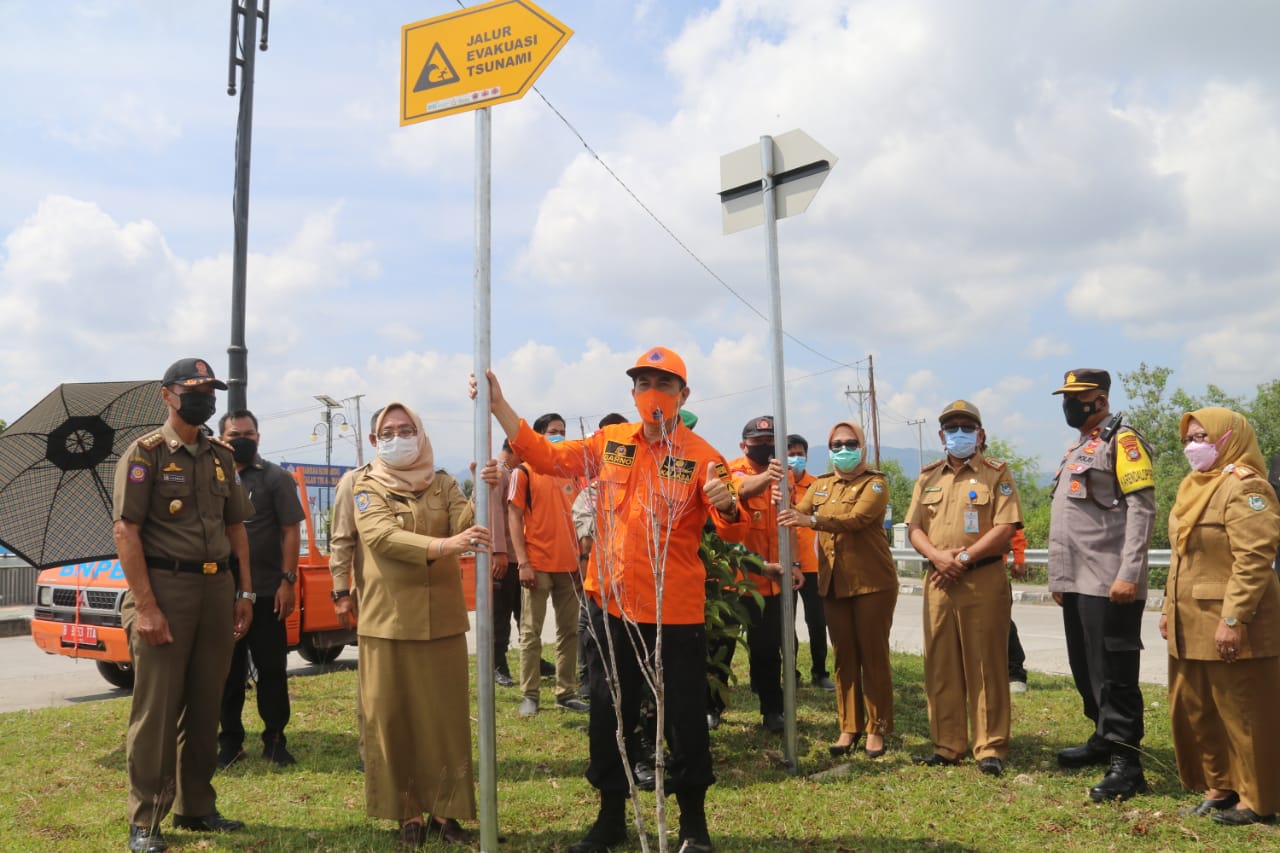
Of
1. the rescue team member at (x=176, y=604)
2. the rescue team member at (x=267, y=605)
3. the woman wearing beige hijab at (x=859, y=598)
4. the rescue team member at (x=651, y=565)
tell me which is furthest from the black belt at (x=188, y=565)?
the woman wearing beige hijab at (x=859, y=598)

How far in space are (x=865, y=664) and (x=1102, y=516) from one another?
67.8 inches

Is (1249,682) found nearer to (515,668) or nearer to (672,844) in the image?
(672,844)

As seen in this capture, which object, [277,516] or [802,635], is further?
[802,635]

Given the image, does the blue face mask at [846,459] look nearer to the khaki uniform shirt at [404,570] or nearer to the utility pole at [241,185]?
the khaki uniform shirt at [404,570]

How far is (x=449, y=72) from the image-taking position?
390 cm

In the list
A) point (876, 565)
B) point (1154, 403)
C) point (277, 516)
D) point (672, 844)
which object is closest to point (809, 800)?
point (672, 844)

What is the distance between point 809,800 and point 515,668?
16.5 feet

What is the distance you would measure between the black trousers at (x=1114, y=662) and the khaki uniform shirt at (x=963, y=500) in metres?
0.64

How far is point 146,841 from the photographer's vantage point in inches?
175

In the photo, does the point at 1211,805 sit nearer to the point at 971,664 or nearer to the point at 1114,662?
the point at 1114,662

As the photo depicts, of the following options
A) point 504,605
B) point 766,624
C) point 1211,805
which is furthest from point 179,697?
point 1211,805

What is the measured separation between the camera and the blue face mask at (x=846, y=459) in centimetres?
641

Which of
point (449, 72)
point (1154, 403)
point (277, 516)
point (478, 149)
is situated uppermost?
point (1154, 403)

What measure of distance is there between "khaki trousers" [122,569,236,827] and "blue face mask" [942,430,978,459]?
4.18 m
